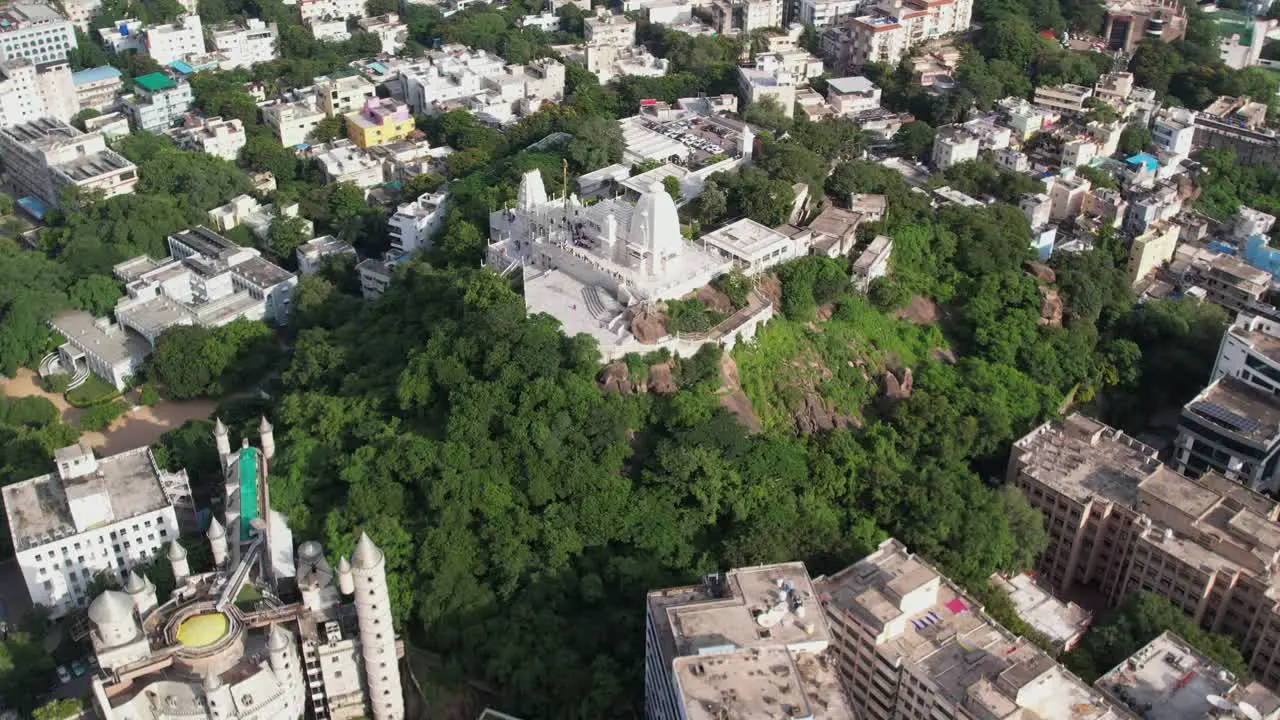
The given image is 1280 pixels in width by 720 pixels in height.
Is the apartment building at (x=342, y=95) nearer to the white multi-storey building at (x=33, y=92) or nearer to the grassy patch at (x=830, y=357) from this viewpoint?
the white multi-storey building at (x=33, y=92)

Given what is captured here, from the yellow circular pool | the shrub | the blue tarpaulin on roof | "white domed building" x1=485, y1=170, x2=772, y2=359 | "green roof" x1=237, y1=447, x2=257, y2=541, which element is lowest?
the shrub

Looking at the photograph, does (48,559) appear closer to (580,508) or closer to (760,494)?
(580,508)

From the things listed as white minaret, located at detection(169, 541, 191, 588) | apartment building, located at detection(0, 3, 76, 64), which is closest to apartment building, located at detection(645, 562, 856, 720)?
white minaret, located at detection(169, 541, 191, 588)

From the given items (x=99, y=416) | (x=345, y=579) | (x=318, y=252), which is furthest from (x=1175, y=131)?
(x=99, y=416)

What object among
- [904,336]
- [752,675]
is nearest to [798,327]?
[904,336]

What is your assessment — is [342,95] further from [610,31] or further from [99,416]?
[99,416]

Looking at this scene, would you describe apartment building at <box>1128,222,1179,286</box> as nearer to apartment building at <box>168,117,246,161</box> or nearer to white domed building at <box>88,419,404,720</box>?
white domed building at <box>88,419,404,720</box>
